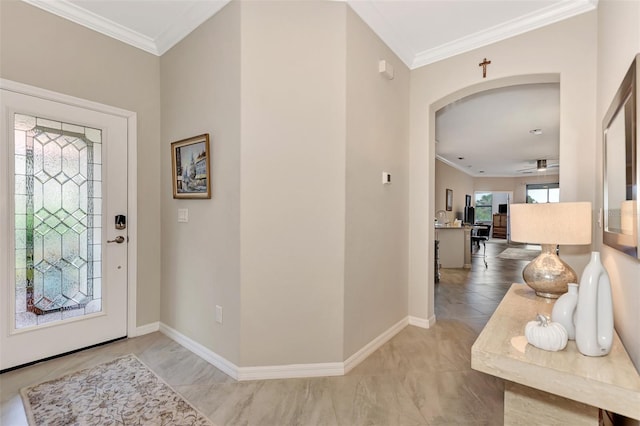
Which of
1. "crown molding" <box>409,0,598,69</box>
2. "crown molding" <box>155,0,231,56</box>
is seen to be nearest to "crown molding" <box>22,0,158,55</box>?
"crown molding" <box>155,0,231,56</box>

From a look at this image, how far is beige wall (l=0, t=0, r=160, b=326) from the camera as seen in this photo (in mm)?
2234

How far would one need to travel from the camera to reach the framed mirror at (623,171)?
3.70 feet

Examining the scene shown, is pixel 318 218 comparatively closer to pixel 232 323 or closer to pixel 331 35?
pixel 232 323

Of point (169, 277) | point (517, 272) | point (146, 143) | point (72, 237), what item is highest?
point (146, 143)

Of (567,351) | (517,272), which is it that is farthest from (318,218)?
(517,272)

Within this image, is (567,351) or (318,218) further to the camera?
(318,218)

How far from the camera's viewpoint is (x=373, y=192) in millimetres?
2590

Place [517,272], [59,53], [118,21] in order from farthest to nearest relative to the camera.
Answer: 1. [517,272]
2. [118,21]
3. [59,53]

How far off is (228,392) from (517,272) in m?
6.27

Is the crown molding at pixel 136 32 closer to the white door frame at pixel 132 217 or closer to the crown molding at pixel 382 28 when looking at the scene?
the white door frame at pixel 132 217

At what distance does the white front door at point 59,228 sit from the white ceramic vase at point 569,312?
323cm

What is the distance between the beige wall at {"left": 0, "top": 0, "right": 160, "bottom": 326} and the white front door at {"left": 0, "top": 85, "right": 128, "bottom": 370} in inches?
5.8

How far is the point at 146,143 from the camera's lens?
2.93 metres

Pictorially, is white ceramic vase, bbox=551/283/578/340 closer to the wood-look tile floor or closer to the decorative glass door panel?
the wood-look tile floor
